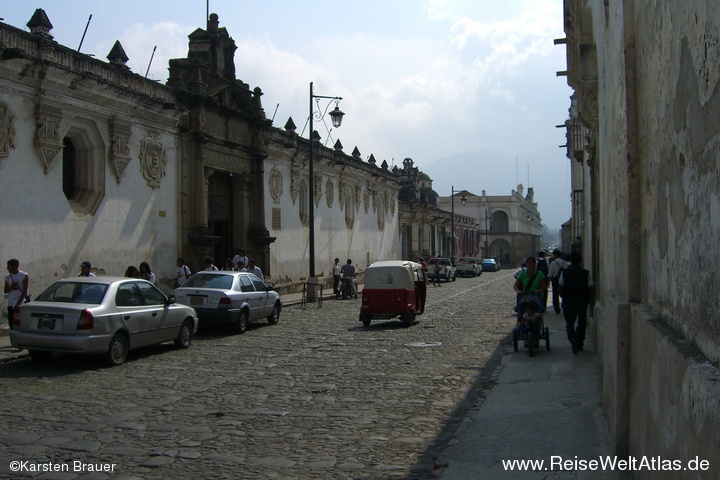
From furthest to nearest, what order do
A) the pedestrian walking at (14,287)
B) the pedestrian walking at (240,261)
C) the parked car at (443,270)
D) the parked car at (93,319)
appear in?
the parked car at (443,270), the pedestrian walking at (240,261), the pedestrian walking at (14,287), the parked car at (93,319)

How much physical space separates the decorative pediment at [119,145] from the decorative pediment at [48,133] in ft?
6.97

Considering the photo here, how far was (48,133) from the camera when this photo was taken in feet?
55.1

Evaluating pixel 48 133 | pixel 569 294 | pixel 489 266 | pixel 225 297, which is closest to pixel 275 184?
pixel 48 133

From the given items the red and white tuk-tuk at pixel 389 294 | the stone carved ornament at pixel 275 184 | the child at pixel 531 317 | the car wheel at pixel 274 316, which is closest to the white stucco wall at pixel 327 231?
the stone carved ornament at pixel 275 184

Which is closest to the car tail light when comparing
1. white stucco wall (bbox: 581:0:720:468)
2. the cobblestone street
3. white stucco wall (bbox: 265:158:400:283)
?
the cobblestone street

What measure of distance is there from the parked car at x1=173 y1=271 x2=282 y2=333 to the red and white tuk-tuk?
8.87ft

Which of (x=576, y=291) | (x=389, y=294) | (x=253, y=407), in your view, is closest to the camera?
(x=253, y=407)

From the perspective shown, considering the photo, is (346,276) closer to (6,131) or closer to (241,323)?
(241,323)

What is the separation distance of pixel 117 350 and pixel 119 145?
931 cm

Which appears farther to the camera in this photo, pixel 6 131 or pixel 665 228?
pixel 6 131

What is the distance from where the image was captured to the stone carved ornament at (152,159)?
68.7 feet

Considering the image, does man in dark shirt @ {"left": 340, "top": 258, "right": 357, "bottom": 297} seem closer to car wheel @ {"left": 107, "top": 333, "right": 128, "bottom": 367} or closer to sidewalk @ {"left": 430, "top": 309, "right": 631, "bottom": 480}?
car wheel @ {"left": 107, "top": 333, "right": 128, "bottom": 367}

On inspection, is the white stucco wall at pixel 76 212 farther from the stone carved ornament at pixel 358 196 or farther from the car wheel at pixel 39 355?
the stone carved ornament at pixel 358 196

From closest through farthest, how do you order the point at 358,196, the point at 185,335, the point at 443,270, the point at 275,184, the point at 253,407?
the point at 253,407, the point at 185,335, the point at 275,184, the point at 358,196, the point at 443,270
